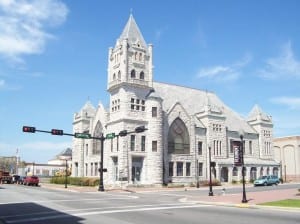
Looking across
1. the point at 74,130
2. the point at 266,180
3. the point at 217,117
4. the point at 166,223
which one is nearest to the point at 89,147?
the point at 74,130

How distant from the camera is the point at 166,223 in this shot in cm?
1466

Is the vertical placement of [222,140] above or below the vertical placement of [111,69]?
below

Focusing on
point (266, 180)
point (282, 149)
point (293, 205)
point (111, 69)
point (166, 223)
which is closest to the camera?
point (166, 223)

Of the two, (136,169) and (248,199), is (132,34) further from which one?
(248,199)

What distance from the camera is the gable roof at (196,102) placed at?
6388 cm

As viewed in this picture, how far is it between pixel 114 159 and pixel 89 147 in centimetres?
1083

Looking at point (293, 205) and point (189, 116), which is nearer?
point (293, 205)

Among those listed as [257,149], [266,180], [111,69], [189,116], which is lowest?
[266,180]

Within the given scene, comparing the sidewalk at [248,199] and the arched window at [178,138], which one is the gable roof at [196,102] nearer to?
the arched window at [178,138]

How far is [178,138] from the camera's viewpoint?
195 feet

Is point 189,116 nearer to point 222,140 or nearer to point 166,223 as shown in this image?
point 222,140

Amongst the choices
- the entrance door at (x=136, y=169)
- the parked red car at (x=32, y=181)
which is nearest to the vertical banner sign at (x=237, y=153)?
the entrance door at (x=136, y=169)

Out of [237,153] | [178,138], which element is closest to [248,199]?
[237,153]

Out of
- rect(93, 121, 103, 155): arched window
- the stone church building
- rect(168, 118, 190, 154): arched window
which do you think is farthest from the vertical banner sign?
rect(93, 121, 103, 155): arched window
